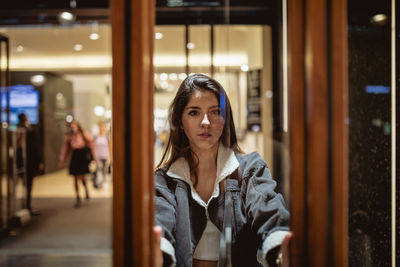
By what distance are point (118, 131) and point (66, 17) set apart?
324cm

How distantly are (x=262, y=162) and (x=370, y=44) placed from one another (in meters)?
1.19

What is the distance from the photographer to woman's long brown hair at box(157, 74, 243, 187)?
116 centimetres

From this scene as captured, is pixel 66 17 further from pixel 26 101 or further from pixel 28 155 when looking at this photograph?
pixel 26 101

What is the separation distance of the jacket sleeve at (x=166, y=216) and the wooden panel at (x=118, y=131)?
0.62ft

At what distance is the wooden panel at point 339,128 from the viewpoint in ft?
2.52

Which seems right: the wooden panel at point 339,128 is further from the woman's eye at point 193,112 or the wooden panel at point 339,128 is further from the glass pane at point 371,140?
the glass pane at point 371,140

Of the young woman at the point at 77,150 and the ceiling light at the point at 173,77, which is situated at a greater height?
the ceiling light at the point at 173,77

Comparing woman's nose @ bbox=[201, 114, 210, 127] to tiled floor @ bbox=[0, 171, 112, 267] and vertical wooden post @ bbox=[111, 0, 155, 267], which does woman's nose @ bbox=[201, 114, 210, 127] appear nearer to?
vertical wooden post @ bbox=[111, 0, 155, 267]

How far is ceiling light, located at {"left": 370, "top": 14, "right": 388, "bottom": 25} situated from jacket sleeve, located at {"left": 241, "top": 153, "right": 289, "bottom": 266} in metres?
1.28

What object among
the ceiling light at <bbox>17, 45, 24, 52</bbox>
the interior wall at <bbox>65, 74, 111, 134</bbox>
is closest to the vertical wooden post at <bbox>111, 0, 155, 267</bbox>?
the interior wall at <bbox>65, 74, 111, 134</bbox>

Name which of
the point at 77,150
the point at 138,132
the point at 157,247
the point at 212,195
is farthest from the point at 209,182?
the point at 77,150

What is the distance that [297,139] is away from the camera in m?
0.81

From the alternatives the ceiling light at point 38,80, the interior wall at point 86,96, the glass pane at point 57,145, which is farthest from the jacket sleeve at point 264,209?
the ceiling light at point 38,80

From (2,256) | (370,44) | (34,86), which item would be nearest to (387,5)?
(370,44)
